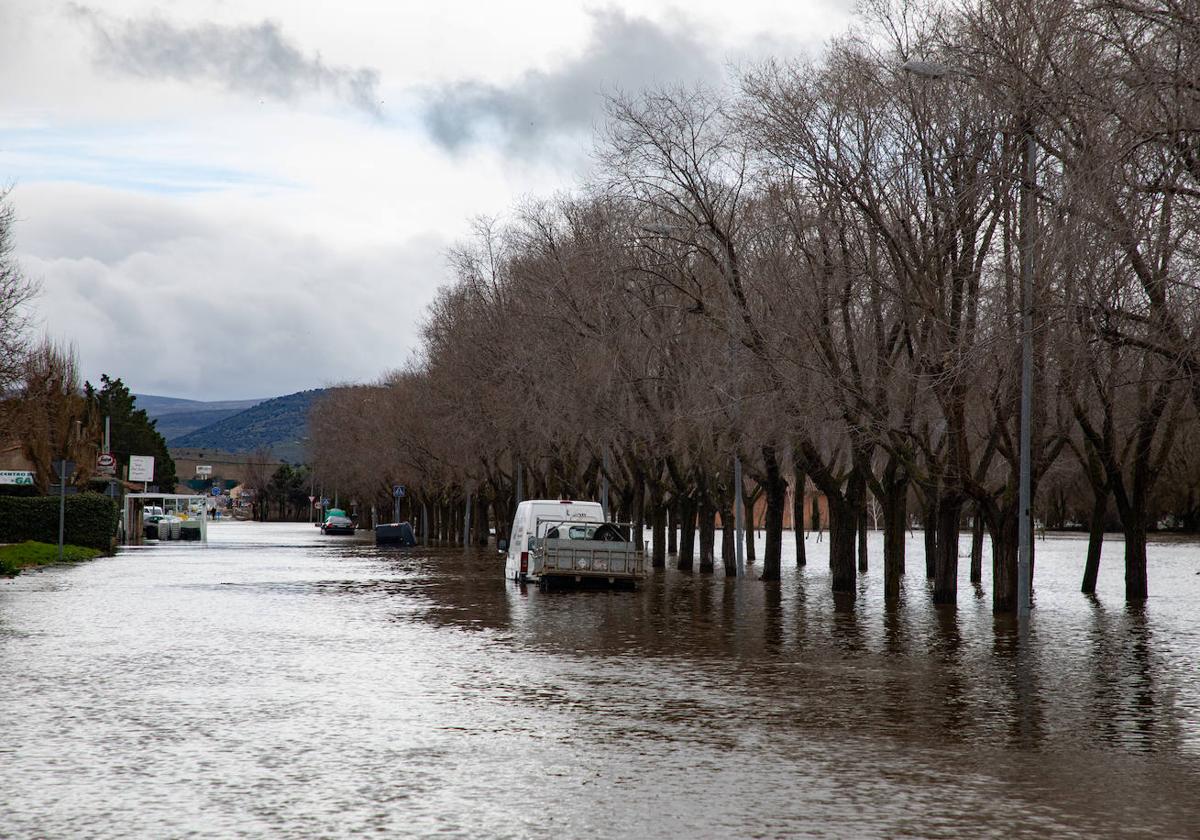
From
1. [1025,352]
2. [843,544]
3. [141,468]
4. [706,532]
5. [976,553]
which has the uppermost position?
[141,468]

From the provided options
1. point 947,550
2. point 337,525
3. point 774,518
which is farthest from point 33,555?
point 337,525

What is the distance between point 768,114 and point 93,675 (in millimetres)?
16219

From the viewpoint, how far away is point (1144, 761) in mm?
10953

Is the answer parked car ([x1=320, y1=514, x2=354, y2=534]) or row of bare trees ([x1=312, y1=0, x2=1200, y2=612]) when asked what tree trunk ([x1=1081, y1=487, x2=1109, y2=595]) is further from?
parked car ([x1=320, y1=514, x2=354, y2=534])

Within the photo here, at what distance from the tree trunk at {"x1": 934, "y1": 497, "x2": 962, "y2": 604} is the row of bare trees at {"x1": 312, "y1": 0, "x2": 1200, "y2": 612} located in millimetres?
72

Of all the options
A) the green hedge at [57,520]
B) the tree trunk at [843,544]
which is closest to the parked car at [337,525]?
the green hedge at [57,520]

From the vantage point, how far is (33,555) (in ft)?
146

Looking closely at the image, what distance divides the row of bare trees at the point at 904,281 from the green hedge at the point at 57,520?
16.1 m

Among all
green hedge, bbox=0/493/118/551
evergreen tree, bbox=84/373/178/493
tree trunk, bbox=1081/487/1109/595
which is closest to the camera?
tree trunk, bbox=1081/487/1109/595

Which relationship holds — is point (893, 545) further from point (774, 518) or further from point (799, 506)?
point (799, 506)

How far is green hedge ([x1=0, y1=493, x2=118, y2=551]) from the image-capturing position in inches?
2074

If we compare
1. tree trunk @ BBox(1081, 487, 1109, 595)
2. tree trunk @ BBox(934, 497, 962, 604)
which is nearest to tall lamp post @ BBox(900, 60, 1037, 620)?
tree trunk @ BBox(934, 497, 962, 604)

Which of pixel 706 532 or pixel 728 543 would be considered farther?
pixel 706 532

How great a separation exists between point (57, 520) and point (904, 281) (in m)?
37.1
